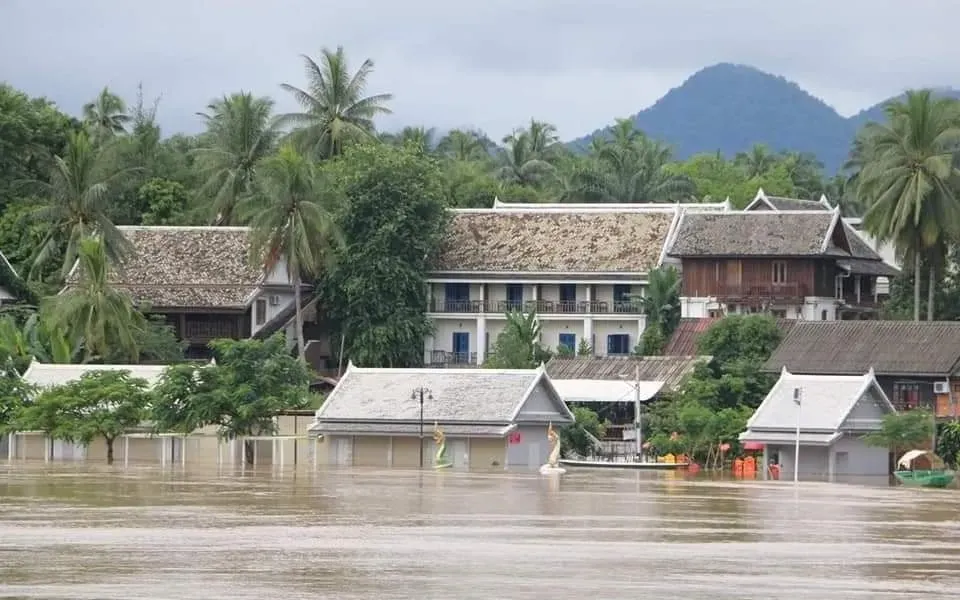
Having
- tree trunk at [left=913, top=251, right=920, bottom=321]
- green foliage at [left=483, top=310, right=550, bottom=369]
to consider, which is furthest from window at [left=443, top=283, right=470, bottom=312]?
tree trunk at [left=913, top=251, right=920, bottom=321]

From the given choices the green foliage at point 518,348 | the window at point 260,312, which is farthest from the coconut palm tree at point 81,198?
the green foliage at point 518,348

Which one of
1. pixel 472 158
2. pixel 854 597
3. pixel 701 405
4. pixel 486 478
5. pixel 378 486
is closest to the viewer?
pixel 854 597

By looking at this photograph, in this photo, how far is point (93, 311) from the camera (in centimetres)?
8412

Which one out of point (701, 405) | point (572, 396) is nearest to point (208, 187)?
point (572, 396)

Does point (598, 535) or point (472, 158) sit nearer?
point (598, 535)

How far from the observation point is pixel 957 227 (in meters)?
87.2

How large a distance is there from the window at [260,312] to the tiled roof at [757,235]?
58.4 ft

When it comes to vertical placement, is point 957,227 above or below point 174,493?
above

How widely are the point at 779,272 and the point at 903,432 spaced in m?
19.4

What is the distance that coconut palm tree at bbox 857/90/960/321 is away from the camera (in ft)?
285

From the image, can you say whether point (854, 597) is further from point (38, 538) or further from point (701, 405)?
point (701, 405)

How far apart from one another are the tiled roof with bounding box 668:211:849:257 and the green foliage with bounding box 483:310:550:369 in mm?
6901

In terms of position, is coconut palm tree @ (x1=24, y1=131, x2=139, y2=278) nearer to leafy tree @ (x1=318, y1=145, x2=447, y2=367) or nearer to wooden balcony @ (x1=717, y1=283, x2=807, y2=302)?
leafy tree @ (x1=318, y1=145, x2=447, y2=367)

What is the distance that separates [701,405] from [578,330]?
59.3 feet
